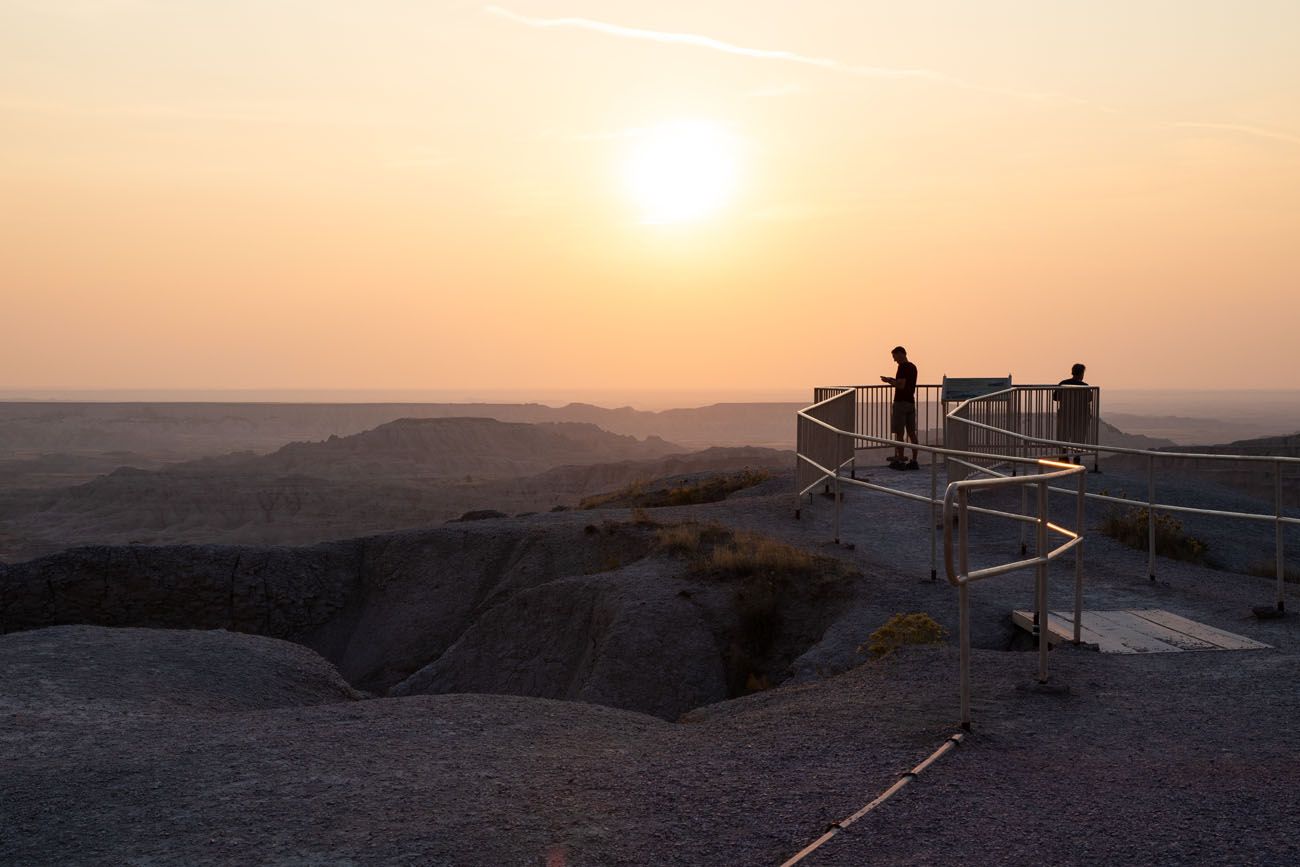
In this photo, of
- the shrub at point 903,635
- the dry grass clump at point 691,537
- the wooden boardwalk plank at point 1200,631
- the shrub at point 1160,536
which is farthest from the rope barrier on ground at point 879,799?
the shrub at point 1160,536

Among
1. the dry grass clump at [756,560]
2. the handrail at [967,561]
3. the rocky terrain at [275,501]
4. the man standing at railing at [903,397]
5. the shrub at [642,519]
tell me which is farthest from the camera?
the rocky terrain at [275,501]

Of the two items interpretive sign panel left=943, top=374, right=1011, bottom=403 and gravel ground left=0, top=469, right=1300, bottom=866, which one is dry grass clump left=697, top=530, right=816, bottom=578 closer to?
gravel ground left=0, top=469, right=1300, bottom=866

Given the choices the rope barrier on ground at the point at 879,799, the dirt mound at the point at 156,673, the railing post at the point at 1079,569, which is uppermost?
the railing post at the point at 1079,569

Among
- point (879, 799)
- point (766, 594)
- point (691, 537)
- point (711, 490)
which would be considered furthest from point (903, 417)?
point (879, 799)

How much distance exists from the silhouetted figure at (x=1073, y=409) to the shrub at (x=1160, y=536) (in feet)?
15.7

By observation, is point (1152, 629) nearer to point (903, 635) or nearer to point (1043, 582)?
point (903, 635)

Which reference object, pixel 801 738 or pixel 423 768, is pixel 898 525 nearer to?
pixel 801 738

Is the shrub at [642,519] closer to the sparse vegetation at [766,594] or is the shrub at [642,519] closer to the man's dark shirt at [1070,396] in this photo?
the sparse vegetation at [766,594]

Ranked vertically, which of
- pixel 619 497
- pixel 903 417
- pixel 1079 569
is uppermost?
pixel 903 417

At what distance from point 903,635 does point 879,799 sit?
5281 mm

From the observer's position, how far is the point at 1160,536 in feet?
55.9

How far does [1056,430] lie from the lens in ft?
73.1

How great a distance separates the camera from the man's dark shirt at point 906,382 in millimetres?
21031

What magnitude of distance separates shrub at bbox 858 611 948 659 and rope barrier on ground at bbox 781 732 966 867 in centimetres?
395
